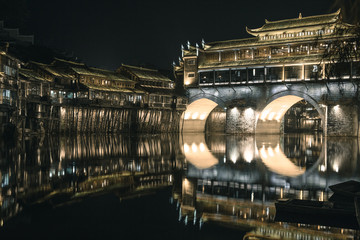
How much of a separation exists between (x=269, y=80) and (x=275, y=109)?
548cm

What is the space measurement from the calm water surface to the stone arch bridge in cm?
2961

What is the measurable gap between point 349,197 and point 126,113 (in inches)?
1756

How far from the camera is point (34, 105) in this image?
4153 centimetres

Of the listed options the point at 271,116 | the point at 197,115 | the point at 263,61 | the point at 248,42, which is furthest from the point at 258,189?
the point at 197,115

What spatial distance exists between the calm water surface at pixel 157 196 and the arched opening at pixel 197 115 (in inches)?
1617

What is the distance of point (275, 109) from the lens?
183ft

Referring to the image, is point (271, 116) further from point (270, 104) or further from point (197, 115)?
point (197, 115)

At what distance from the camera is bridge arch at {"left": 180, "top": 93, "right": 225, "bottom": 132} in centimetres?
5868

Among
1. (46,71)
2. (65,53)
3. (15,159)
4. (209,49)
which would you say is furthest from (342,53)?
(65,53)

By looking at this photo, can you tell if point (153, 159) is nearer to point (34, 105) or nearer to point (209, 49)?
point (34, 105)

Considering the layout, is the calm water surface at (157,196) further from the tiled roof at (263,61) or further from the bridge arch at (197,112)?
the bridge arch at (197,112)

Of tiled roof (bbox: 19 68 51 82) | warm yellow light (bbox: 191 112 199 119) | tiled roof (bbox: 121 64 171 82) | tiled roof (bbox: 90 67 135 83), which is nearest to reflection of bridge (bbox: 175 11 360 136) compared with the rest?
warm yellow light (bbox: 191 112 199 119)

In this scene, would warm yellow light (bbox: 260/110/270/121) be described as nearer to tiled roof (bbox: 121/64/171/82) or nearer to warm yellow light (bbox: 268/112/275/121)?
warm yellow light (bbox: 268/112/275/121)

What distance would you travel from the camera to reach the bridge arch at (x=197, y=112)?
58.7 meters
